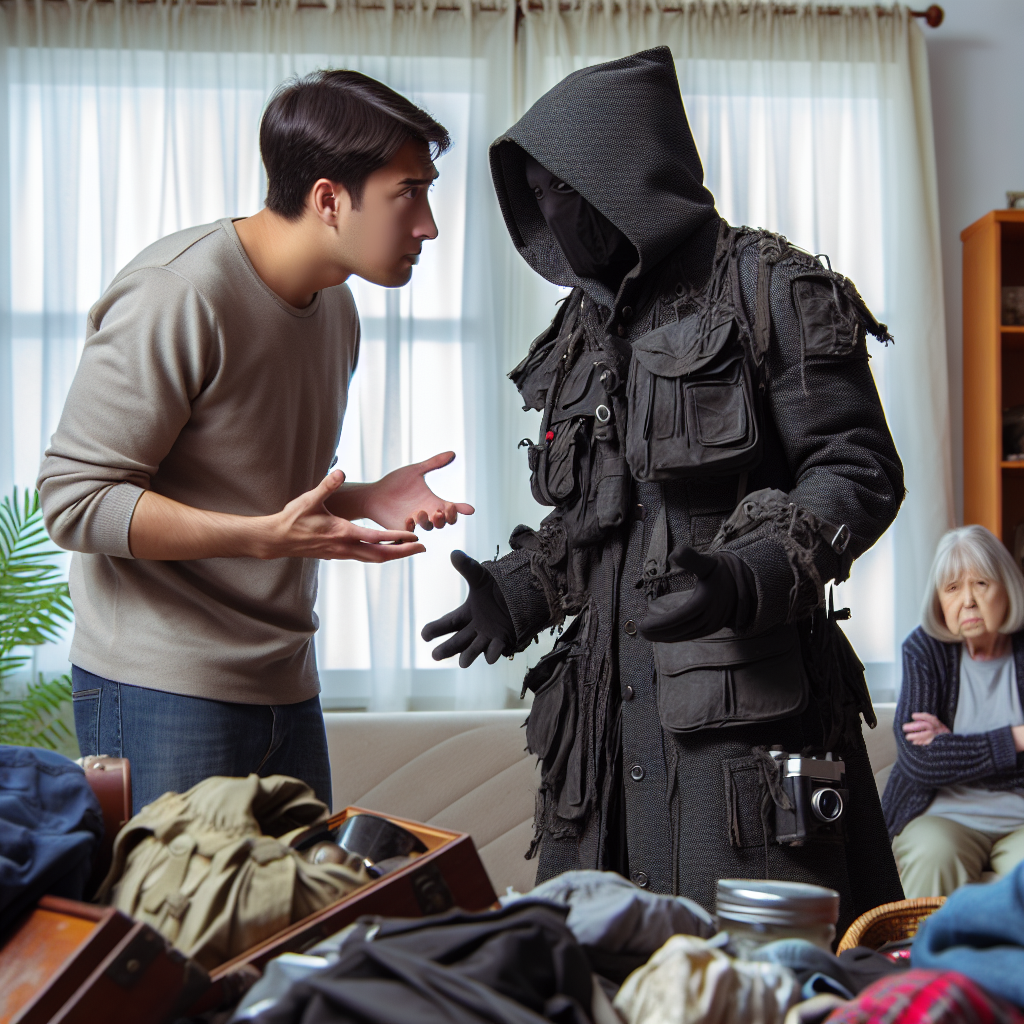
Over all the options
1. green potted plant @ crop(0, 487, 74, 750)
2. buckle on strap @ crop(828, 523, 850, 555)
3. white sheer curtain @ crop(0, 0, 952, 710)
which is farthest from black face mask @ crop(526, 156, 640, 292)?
green potted plant @ crop(0, 487, 74, 750)

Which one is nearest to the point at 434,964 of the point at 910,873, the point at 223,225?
the point at 223,225

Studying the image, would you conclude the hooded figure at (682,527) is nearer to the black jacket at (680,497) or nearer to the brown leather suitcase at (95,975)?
the black jacket at (680,497)

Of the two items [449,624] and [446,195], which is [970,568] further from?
[446,195]

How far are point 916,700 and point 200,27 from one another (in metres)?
3.07

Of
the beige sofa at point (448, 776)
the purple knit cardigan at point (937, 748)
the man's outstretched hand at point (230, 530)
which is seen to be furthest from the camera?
the beige sofa at point (448, 776)

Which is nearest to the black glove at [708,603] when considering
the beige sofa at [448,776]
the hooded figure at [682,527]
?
the hooded figure at [682,527]

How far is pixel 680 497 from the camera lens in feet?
4.48

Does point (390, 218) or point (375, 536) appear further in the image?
point (390, 218)

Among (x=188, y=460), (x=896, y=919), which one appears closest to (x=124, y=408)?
(x=188, y=460)

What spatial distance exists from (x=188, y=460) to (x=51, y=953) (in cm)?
85

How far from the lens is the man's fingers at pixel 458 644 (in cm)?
151

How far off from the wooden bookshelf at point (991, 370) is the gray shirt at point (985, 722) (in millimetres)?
793

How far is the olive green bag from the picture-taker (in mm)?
708

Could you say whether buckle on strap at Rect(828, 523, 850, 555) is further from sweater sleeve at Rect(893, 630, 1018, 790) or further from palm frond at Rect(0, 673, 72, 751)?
palm frond at Rect(0, 673, 72, 751)
